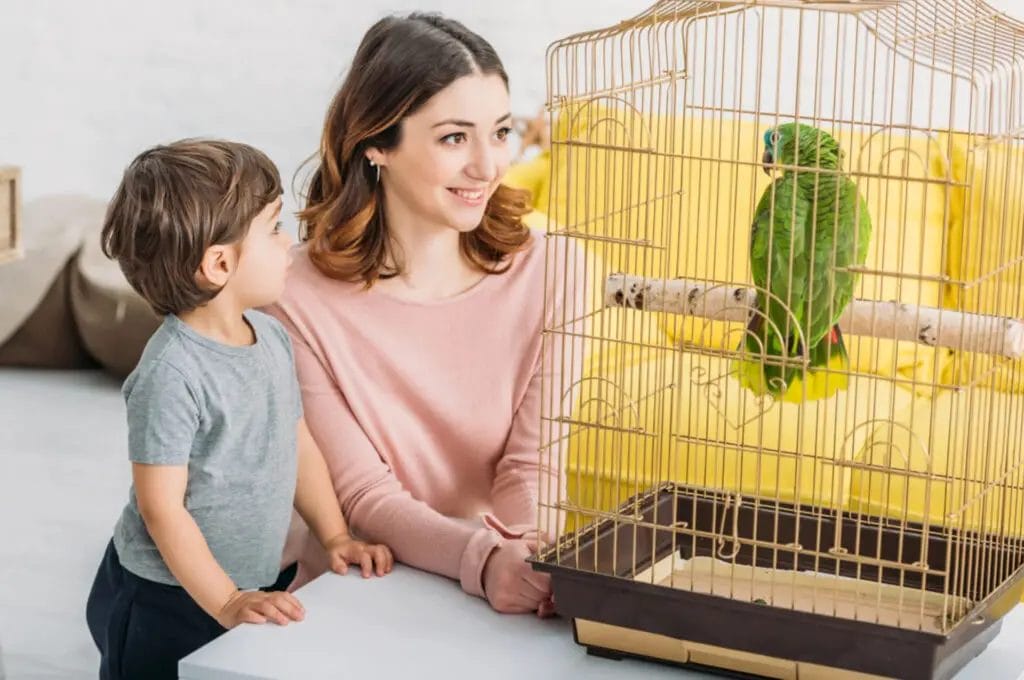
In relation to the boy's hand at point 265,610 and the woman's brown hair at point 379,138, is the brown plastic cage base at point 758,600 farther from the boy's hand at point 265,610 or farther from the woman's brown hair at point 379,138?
the woman's brown hair at point 379,138

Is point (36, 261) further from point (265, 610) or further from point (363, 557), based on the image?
point (265, 610)

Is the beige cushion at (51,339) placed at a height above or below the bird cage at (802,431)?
below

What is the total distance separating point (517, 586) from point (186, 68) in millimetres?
3247

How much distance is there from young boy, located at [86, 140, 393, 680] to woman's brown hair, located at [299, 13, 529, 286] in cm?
14

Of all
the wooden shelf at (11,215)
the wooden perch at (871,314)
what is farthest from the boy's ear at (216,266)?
the wooden shelf at (11,215)

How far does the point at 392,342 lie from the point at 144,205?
366 millimetres

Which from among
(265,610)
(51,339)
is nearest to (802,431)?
(265,610)

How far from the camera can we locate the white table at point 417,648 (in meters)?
1.28

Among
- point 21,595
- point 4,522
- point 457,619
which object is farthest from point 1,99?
point 457,619

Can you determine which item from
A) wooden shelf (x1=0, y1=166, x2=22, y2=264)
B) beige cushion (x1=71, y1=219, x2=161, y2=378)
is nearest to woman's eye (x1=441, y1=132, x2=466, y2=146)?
wooden shelf (x1=0, y1=166, x2=22, y2=264)

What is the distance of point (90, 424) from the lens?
12.3 ft

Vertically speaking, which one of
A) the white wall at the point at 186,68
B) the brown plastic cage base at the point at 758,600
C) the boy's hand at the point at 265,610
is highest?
the white wall at the point at 186,68

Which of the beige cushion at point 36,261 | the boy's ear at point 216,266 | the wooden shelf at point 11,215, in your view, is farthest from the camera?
the beige cushion at point 36,261

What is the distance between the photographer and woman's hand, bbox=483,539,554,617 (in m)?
1.39
